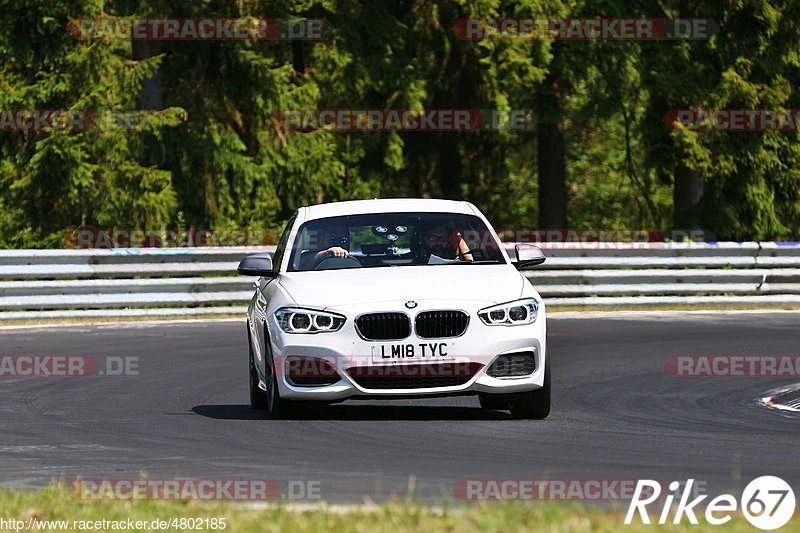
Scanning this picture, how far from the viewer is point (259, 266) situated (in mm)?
12719

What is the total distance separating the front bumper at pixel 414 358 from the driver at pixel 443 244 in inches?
52.2

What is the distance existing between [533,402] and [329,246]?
2.07m

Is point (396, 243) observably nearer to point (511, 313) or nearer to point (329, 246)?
point (329, 246)

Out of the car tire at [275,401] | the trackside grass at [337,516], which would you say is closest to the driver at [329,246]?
the car tire at [275,401]

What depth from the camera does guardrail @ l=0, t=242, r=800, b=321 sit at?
23.0 m

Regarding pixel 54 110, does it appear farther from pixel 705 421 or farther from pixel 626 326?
pixel 705 421

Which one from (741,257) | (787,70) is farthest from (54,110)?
(787,70)

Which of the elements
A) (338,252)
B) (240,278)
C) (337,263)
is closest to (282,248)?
(338,252)

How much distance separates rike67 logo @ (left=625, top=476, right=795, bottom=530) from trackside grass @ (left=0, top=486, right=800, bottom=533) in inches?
2.6

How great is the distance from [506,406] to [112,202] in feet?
59.9

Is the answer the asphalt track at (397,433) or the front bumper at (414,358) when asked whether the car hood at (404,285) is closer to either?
the front bumper at (414,358)

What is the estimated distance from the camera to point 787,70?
34.8 metres

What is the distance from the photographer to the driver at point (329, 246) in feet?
41.4

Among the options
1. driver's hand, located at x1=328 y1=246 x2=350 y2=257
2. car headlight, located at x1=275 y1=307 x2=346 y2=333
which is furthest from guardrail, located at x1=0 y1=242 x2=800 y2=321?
car headlight, located at x1=275 y1=307 x2=346 y2=333
